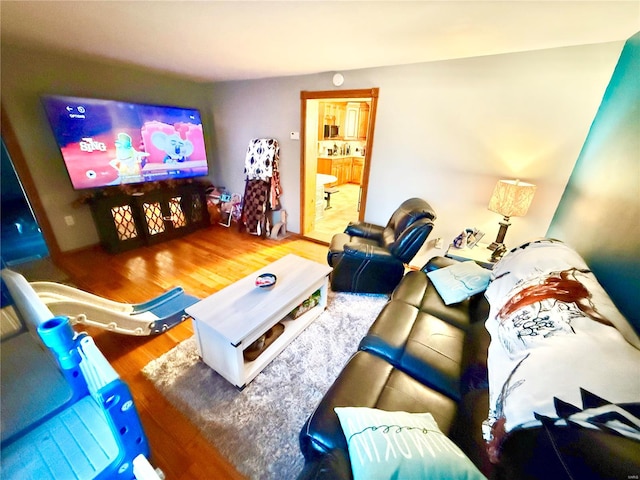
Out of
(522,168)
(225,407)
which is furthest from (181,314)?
(522,168)

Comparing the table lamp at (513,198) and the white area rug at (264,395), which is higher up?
the table lamp at (513,198)

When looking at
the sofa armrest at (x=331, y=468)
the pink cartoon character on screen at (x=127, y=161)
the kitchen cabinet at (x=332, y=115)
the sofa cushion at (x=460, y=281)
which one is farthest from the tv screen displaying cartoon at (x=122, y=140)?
the sofa cushion at (x=460, y=281)

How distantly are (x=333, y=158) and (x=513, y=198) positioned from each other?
5119 mm

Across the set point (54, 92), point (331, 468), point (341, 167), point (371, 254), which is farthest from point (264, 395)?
point (341, 167)

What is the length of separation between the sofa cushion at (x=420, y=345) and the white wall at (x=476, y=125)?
62.3 inches

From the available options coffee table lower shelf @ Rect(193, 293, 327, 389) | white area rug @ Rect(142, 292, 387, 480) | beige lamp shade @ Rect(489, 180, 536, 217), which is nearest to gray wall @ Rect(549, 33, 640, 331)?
beige lamp shade @ Rect(489, 180, 536, 217)

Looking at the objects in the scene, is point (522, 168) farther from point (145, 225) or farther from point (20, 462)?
point (145, 225)

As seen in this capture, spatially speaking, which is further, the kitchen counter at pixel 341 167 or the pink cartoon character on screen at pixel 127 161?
the kitchen counter at pixel 341 167

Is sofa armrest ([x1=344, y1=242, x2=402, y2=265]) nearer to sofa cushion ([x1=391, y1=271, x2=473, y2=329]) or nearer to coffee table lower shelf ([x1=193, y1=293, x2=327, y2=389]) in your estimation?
sofa cushion ([x1=391, y1=271, x2=473, y2=329])

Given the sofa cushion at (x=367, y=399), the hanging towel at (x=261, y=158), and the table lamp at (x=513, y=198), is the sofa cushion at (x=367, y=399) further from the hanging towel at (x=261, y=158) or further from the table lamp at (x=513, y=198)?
the hanging towel at (x=261, y=158)

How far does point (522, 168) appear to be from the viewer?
2178 millimetres

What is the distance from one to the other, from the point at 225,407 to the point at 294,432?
A: 431mm

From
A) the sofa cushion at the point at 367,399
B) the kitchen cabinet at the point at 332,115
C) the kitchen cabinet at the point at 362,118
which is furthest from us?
the kitchen cabinet at the point at 362,118

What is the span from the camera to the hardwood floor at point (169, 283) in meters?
1.20
